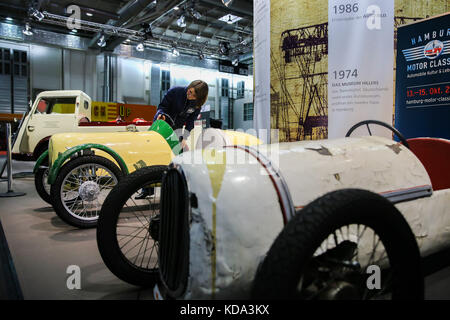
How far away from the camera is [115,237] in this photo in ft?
5.74

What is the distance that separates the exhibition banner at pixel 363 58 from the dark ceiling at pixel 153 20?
6681 mm

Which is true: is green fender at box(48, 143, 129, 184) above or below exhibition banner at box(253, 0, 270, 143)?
below

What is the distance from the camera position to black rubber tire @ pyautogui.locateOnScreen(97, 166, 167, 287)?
1.72m

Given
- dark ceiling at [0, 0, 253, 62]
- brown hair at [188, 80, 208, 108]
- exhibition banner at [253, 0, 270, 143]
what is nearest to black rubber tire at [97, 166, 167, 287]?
exhibition banner at [253, 0, 270, 143]

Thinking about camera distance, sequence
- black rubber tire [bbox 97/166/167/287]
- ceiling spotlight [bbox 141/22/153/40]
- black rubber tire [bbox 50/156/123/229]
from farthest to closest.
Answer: ceiling spotlight [bbox 141/22/153/40] < black rubber tire [bbox 50/156/123/229] < black rubber tire [bbox 97/166/167/287]

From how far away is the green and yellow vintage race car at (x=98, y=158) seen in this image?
3117 mm

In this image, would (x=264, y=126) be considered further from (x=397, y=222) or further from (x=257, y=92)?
(x=397, y=222)

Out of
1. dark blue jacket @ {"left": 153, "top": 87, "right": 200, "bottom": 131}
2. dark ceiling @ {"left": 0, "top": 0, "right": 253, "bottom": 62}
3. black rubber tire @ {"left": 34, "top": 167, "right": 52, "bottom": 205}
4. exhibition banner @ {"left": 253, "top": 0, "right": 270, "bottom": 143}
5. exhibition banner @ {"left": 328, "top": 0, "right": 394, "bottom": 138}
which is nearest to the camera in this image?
exhibition banner @ {"left": 328, "top": 0, "right": 394, "bottom": 138}

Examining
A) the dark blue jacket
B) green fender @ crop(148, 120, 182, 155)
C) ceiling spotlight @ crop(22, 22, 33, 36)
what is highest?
ceiling spotlight @ crop(22, 22, 33, 36)

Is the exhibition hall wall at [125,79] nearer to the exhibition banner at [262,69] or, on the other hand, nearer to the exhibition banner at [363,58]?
the exhibition banner at [262,69]

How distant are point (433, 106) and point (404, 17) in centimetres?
87

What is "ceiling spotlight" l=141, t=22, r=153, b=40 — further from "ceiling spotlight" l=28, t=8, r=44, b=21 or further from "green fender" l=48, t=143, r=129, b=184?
"green fender" l=48, t=143, r=129, b=184

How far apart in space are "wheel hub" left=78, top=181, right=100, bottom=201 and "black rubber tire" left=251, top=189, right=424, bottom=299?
255 cm

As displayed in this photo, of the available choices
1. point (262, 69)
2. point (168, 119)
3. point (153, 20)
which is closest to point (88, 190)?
point (168, 119)
